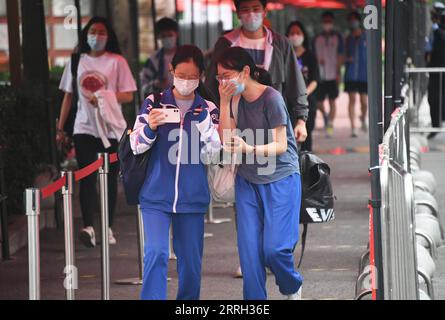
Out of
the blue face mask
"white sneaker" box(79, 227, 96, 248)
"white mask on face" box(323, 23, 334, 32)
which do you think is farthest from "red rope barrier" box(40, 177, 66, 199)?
"white mask on face" box(323, 23, 334, 32)

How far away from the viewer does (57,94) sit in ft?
49.6

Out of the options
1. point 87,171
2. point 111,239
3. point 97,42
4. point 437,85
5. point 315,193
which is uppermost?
point 97,42

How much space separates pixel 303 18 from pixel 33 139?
43.5 m

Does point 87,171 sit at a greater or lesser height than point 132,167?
lesser

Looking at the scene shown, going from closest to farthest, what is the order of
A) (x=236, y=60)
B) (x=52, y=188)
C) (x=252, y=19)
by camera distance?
(x=52, y=188) → (x=236, y=60) → (x=252, y=19)

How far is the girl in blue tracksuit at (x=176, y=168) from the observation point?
7590 millimetres

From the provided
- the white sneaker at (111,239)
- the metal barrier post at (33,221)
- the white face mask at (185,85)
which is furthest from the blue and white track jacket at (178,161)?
the white sneaker at (111,239)

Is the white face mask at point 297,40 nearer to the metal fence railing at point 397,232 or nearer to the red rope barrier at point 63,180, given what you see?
the red rope barrier at point 63,180

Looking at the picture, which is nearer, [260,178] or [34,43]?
[260,178]

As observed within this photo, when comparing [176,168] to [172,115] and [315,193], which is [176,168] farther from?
[315,193]

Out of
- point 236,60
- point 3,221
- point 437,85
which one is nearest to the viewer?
point 236,60

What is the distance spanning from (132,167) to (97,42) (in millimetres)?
3789

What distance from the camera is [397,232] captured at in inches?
266

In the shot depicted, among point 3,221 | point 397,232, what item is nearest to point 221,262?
point 3,221
